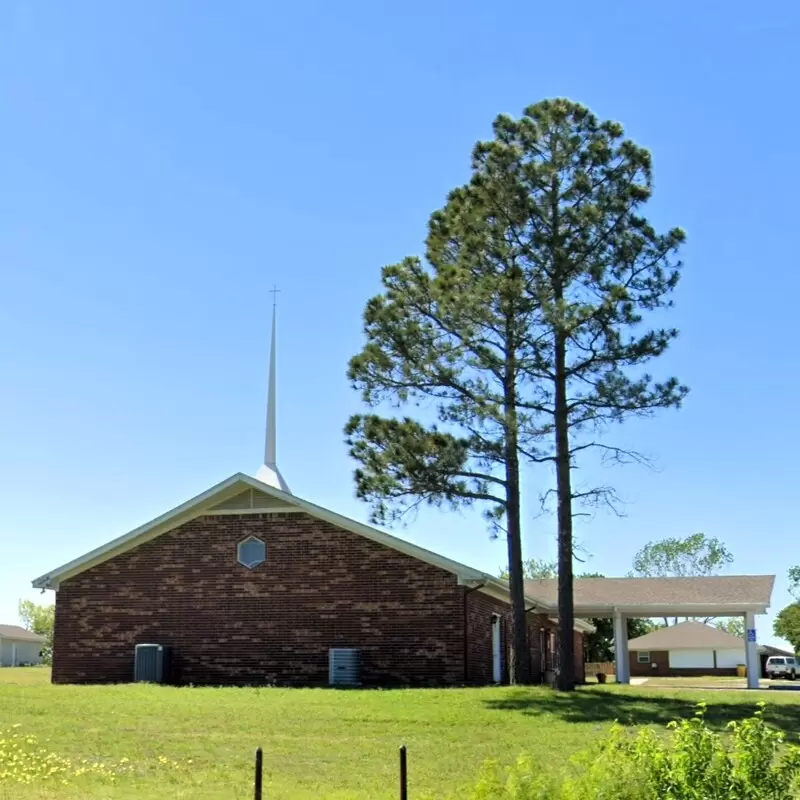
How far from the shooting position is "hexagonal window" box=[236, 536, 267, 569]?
25797 mm

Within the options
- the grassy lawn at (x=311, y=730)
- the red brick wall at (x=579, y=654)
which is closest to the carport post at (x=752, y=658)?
the red brick wall at (x=579, y=654)

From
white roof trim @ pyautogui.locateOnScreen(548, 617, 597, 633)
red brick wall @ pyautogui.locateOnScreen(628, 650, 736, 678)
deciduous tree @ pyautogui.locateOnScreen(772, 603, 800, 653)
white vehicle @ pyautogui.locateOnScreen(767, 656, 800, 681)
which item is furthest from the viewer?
deciduous tree @ pyautogui.locateOnScreen(772, 603, 800, 653)

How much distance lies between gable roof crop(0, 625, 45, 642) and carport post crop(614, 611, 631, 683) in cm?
5005

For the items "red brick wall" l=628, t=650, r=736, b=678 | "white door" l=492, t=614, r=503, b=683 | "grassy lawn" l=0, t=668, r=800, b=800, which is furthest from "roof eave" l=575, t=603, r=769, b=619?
"red brick wall" l=628, t=650, r=736, b=678

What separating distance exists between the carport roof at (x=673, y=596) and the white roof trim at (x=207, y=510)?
7.66m

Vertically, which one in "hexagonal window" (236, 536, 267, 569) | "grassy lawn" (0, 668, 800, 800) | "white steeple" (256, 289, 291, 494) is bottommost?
"grassy lawn" (0, 668, 800, 800)

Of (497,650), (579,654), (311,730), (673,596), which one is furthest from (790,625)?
(311,730)

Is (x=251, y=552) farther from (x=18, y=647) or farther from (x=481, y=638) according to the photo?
(x=18, y=647)

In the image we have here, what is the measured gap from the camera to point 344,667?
24422 millimetres

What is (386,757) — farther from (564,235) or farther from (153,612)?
(153,612)

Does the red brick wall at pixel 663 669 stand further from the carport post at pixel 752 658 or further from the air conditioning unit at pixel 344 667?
the air conditioning unit at pixel 344 667

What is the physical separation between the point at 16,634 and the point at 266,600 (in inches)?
2198

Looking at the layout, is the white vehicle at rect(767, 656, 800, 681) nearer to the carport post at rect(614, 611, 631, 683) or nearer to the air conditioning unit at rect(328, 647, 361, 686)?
the carport post at rect(614, 611, 631, 683)

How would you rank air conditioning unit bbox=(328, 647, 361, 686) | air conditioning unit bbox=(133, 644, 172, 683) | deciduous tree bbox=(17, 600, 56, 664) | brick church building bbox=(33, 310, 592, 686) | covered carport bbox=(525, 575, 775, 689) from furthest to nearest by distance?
deciduous tree bbox=(17, 600, 56, 664) → covered carport bbox=(525, 575, 775, 689) → air conditioning unit bbox=(133, 644, 172, 683) → brick church building bbox=(33, 310, 592, 686) → air conditioning unit bbox=(328, 647, 361, 686)
